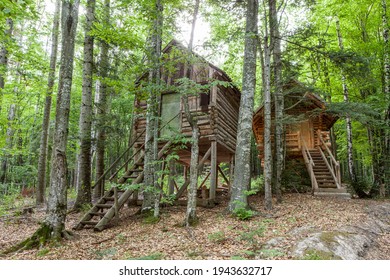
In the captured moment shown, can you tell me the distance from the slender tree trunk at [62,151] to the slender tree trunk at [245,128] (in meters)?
5.16

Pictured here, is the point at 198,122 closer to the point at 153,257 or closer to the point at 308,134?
the point at 153,257

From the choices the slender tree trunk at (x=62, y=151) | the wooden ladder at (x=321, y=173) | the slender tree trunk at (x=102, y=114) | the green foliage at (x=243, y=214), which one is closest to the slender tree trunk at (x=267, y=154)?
the green foliage at (x=243, y=214)

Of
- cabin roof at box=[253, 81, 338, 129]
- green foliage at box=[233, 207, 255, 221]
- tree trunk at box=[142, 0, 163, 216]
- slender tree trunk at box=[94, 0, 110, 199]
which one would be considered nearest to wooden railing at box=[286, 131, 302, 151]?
cabin roof at box=[253, 81, 338, 129]

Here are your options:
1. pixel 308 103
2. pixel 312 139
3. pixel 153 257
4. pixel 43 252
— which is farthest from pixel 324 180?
pixel 43 252

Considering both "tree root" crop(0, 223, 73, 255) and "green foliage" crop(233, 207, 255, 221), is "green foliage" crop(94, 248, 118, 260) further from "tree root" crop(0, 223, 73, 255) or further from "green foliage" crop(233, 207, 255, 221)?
"green foliage" crop(233, 207, 255, 221)

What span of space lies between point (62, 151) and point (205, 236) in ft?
14.6

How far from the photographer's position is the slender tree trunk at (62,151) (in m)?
6.60

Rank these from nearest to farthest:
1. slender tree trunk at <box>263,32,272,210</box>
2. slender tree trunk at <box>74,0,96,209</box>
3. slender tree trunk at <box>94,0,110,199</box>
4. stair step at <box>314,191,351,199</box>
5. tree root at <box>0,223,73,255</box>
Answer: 1. tree root at <box>0,223,73,255</box>
2. slender tree trunk at <box>263,32,272,210</box>
3. slender tree trunk at <box>74,0,96,209</box>
4. slender tree trunk at <box>94,0,110,199</box>
5. stair step at <box>314,191,351,199</box>

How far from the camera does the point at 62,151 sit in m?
6.83

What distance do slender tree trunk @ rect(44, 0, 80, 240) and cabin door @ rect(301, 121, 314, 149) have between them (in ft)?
48.4

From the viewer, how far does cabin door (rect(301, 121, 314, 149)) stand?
16.7m

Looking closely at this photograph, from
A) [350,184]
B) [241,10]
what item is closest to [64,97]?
[241,10]

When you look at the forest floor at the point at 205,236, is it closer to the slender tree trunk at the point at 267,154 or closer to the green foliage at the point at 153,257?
the green foliage at the point at 153,257
